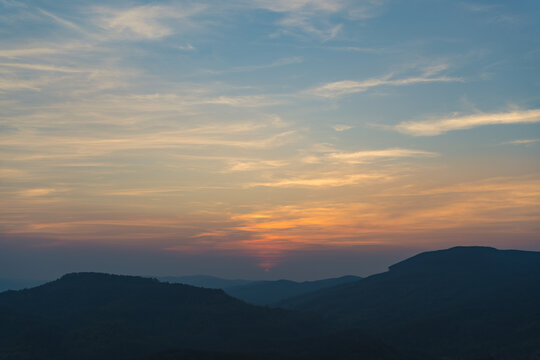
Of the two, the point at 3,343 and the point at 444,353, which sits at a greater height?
the point at 3,343

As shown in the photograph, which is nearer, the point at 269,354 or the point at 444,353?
the point at 269,354

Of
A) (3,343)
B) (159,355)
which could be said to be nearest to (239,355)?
(159,355)

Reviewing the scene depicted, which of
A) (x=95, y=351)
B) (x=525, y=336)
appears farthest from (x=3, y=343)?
(x=525, y=336)

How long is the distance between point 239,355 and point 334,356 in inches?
1393

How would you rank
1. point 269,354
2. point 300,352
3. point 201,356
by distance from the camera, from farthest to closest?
1. point 300,352
2. point 269,354
3. point 201,356

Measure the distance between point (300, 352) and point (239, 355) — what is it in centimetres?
3453

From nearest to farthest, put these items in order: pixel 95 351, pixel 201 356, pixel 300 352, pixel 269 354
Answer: pixel 201 356
pixel 269 354
pixel 300 352
pixel 95 351

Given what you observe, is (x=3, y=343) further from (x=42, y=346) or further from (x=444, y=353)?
(x=444, y=353)

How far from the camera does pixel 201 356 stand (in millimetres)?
145750

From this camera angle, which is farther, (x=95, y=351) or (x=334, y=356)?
(x=95, y=351)

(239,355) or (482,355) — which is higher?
(239,355)

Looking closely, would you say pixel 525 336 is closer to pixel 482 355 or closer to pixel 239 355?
pixel 482 355

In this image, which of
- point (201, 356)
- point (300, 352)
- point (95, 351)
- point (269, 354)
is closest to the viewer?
point (201, 356)

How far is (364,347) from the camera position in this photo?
17350cm
